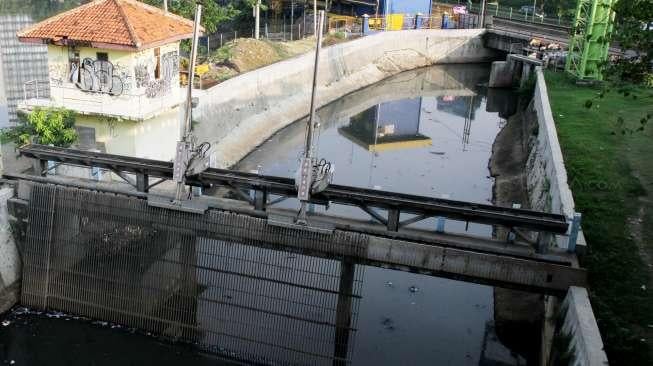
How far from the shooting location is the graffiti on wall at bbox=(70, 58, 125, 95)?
22391 millimetres

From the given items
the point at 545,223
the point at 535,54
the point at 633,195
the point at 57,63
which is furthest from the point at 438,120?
the point at 545,223

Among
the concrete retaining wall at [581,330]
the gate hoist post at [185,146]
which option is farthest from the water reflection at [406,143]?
the concrete retaining wall at [581,330]

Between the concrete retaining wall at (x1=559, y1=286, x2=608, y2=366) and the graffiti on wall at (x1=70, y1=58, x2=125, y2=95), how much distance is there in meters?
15.2

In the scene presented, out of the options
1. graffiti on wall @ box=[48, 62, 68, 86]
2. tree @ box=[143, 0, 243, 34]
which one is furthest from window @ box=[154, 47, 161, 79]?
tree @ box=[143, 0, 243, 34]

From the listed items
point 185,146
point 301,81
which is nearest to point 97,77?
point 185,146

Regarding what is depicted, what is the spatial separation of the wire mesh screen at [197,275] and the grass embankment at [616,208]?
5.45 meters

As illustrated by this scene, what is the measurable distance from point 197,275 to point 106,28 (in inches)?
387

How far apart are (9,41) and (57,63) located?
19926 millimetres

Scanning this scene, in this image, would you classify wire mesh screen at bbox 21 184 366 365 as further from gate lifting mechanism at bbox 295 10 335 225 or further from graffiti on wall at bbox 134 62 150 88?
graffiti on wall at bbox 134 62 150 88

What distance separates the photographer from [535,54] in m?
50.2

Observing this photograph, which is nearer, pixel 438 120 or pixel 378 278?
pixel 378 278

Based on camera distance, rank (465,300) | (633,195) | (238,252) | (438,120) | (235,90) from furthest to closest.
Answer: (438,120) < (235,90) < (633,195) < (465,300) < (238,252)

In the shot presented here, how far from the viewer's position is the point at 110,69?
22.4m

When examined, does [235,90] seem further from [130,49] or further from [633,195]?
[633,195]
